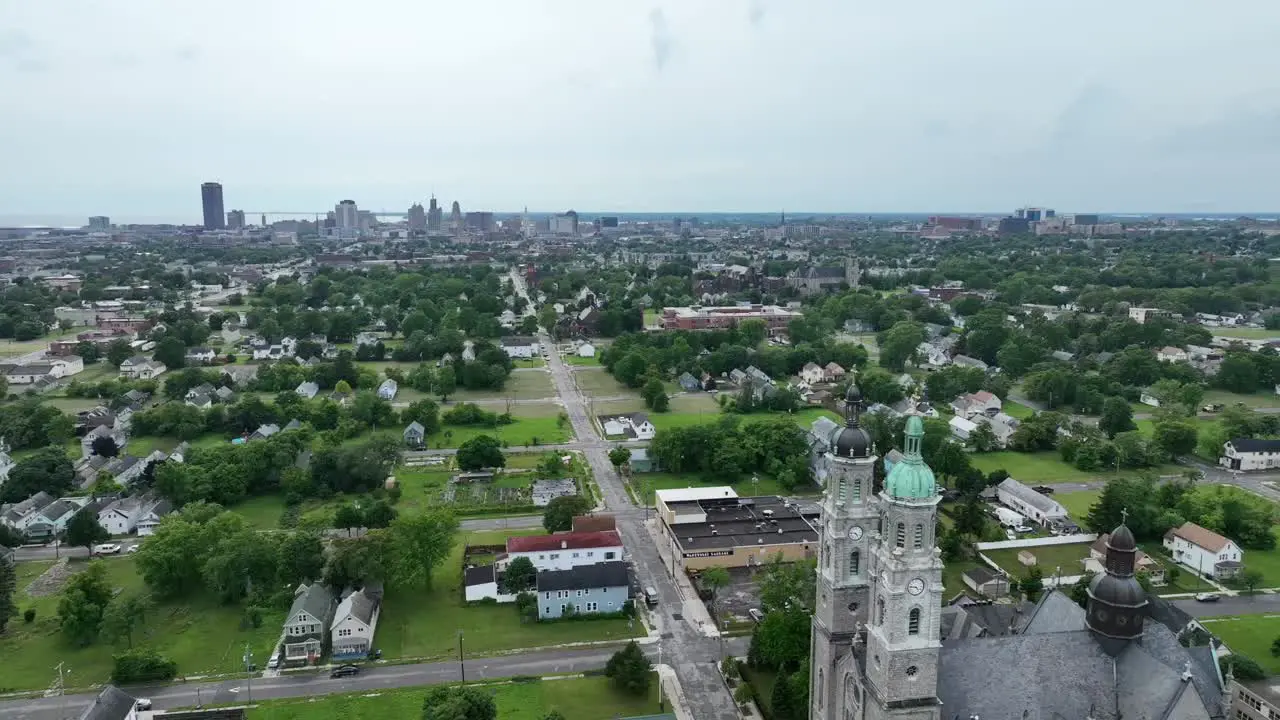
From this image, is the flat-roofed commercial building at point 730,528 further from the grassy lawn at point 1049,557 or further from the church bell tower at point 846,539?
the church bell tower at point 846,539

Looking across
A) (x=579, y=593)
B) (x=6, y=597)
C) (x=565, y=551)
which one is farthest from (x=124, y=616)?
(x=579, y=593)

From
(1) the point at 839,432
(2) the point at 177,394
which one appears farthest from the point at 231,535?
(2) the point at 177,394

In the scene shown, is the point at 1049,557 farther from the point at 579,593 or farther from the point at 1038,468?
the point at 579,593

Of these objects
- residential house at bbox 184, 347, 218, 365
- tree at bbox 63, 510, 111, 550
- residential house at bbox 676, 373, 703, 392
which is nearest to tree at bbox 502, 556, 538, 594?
tree at bbox 63, 510, 111, 550

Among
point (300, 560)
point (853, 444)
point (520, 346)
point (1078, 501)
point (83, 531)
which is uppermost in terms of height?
point (853, 444)

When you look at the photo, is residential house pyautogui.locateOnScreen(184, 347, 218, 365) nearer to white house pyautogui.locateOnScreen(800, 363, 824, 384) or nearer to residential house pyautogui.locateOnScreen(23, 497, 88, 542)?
residential house pyautogui.locateOnScreen(23, 497, 88, 542)

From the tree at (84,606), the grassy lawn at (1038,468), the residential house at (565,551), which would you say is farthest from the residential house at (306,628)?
the grassy lawn at (1038,468)
